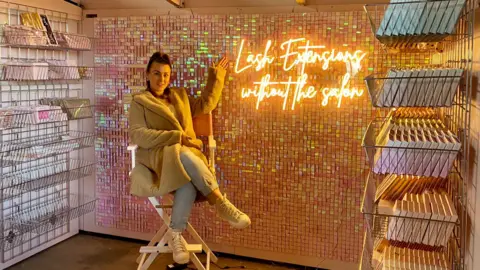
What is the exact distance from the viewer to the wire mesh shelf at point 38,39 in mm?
3771

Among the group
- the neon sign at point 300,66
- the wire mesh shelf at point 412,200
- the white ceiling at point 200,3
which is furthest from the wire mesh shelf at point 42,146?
the wire mesh shelf at point 412,200

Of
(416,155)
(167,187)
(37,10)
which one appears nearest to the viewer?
(416,155)

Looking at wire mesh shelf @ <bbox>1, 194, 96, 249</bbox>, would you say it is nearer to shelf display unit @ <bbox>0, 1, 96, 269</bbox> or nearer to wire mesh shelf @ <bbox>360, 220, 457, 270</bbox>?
shelf display unit @ <bbox>0, 1, 96, 269</bbox>

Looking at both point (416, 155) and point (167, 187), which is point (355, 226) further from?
point (416, 155)

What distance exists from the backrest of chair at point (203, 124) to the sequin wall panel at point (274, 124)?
0.14m

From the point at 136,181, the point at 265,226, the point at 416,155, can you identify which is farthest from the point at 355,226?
the point at 416,155

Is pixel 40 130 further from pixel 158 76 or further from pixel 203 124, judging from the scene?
pixel 203 124

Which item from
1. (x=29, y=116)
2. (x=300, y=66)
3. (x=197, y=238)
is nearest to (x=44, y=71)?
(x=29, y=116)

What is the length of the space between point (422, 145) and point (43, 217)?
3256 mm

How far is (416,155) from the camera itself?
2.04 meters

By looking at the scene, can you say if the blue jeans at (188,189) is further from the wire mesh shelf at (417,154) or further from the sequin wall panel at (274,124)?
the wire mesh shelf at (417,154)

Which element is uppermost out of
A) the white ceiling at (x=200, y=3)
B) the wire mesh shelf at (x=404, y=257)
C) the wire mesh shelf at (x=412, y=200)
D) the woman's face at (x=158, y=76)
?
the white ceiling at (x=200, y=3)

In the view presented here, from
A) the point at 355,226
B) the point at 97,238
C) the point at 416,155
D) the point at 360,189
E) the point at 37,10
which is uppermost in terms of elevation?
the point at 37,10

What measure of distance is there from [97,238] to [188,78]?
1.76 meters
